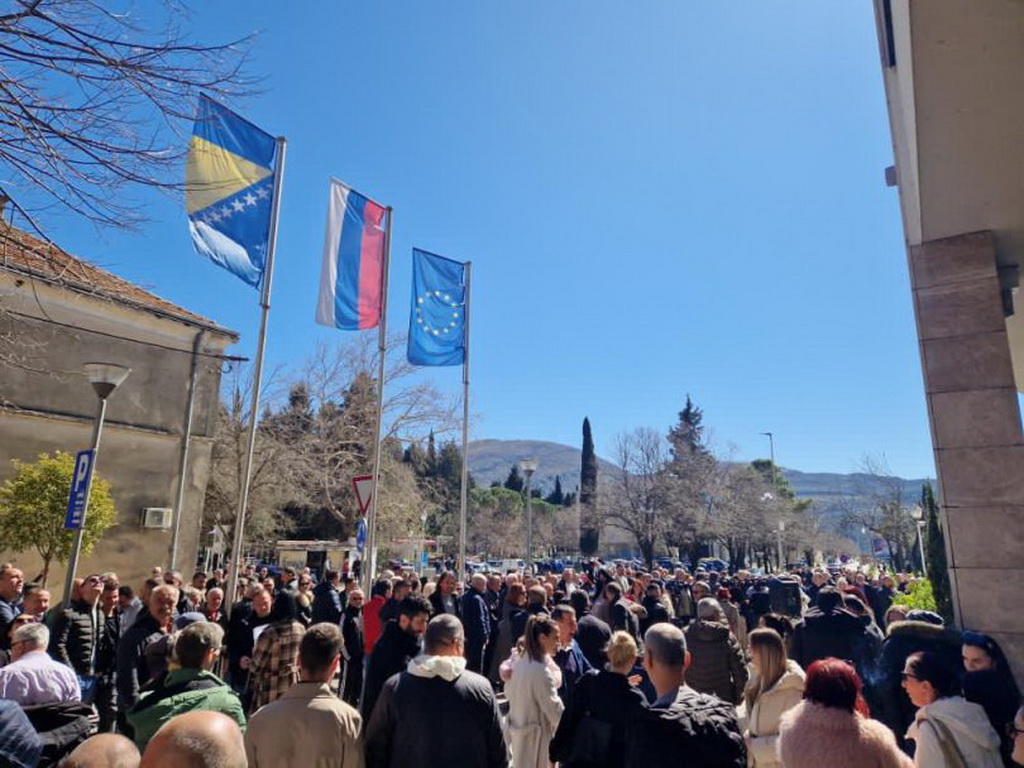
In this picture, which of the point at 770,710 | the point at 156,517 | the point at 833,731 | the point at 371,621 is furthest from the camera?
the point at 156,517

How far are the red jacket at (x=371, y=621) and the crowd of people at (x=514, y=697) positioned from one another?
2.61 m

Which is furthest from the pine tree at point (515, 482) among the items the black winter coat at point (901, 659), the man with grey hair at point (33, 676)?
the man with grey hair at point (33, 676)

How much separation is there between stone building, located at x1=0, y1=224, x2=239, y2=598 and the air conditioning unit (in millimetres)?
26

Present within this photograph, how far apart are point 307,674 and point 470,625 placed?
5970 millimetres

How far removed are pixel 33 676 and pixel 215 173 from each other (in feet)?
23.1

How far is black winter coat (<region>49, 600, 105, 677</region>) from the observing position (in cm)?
618

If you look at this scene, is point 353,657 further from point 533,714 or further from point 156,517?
point 156,517

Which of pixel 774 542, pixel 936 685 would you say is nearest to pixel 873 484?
pixel 774 542

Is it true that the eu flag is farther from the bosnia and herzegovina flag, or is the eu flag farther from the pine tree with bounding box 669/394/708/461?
the pine tree with bounding box 669/394/708/461

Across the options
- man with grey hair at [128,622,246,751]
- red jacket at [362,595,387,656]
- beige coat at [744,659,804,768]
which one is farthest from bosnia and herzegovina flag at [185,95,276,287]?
beige coat at [744,659,804,768]

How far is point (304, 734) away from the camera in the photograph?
3193 mm

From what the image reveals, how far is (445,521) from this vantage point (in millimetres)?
62844

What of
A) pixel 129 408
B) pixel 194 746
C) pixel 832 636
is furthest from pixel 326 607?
pixel 129 408

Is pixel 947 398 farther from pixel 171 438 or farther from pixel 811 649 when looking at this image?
pixel 171 438
